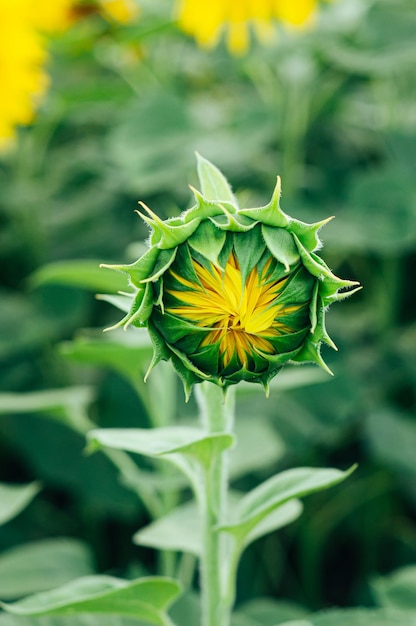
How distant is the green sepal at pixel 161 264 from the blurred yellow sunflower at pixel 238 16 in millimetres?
671

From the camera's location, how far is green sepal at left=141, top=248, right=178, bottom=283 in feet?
1.01

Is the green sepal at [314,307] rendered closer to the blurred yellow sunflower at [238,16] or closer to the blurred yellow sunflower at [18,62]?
the blurred yellow sunflower at [238,16]

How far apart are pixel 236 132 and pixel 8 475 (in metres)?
0.47

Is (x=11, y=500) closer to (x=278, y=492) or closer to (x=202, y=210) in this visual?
(x=278, y=492)

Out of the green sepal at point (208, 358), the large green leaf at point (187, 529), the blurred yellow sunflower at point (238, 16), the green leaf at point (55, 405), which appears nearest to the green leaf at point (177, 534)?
the large green leaf at point (187, 529)

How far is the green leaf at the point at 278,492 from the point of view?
0.41 metres

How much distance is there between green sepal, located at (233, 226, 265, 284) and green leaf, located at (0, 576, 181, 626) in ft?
0.61

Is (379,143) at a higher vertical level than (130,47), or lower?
lower

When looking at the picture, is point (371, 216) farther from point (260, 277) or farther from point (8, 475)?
point (260, 277)

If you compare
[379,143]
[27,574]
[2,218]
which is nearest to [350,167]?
[379,143]

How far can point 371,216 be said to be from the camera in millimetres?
949

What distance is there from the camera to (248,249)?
0.31m

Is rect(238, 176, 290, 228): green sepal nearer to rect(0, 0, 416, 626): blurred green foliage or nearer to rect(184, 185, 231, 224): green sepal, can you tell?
rect(184, 185, 231, 224): green sepal

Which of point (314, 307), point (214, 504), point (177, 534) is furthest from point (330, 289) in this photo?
point (177, 534)
